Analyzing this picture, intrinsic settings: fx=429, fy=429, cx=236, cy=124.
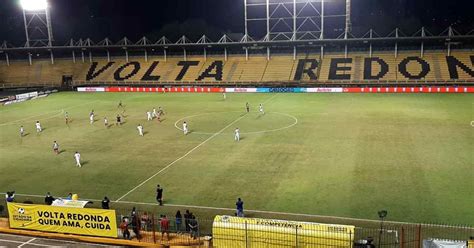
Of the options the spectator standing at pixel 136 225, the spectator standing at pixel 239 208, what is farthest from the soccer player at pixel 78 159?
the spectator standing at pixel 239 208

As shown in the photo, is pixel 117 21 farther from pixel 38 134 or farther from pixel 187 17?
pixel 38 134

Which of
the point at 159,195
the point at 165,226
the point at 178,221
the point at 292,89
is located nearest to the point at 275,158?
the point at 159,195

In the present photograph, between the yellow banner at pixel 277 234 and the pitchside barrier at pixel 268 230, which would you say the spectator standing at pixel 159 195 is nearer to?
the pitchside barrier at pixel 268 230

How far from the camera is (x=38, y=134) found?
4228 cm

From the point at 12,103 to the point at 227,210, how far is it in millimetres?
56851

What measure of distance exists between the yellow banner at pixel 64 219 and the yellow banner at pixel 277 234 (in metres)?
5.18

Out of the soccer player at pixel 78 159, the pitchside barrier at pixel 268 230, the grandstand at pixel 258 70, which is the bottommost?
the pitchside barrier at pixel 268 230

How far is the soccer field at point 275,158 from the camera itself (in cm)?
2339

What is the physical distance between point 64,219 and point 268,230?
9697 millimetres

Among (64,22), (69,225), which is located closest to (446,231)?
(69,225)

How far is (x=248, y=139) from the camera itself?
37188mm

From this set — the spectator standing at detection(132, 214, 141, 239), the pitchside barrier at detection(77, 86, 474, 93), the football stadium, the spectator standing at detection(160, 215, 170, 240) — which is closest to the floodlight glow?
the football stadium

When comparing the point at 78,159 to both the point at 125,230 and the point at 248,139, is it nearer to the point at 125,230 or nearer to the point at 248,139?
the point at 125,230

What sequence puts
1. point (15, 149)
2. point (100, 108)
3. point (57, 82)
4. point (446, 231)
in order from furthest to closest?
1. point (57, 82)
2. point (100, 108)
3. point (15, 149)
4. point (446, 231)
